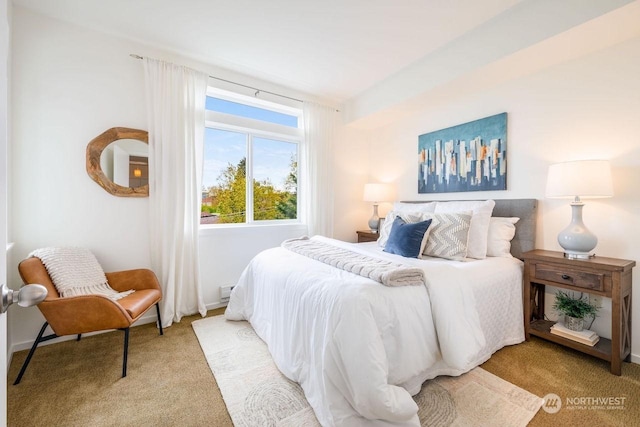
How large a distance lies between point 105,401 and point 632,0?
3.89m

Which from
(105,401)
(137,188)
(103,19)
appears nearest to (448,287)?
(105,401)

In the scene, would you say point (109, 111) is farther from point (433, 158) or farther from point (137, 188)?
point (433, 158)

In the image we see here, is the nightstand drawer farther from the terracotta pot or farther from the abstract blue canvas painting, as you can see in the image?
the abstract blue canvas painting

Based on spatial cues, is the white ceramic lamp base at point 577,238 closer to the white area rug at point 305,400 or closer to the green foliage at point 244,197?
the white area rug at point 305,400

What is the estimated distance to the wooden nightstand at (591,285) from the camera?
1.75 meters

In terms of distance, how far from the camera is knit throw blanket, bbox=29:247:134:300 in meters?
1.91

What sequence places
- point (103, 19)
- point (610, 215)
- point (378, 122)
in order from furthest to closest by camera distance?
point (378, 122) → point (103, 19) → point (610, 215)

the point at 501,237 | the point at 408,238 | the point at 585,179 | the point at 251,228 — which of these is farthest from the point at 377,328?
the point at 251,228

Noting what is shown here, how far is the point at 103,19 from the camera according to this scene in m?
2.23

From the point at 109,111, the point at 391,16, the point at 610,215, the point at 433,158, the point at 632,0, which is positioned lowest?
the point at 610,215

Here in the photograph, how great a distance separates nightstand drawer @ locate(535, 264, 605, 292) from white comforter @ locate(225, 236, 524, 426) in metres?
0.22

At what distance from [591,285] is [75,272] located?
3753 millimetres

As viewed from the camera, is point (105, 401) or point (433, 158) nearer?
point (105, 401)

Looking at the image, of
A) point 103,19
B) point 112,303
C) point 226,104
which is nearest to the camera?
point 112,303
